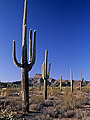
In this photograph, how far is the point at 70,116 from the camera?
33.2ft

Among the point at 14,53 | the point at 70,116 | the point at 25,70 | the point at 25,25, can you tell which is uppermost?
the point at 25,25

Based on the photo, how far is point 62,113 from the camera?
10430 millimetres

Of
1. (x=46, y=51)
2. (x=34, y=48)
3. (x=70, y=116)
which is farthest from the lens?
(x=46, y=51)

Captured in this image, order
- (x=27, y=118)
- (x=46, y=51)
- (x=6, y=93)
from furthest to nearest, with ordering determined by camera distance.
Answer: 1. (x=6, y=93)
2. (x=46, y=51)
3. (x=27, y=118)

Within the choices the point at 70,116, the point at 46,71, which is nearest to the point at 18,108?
the point at 70,116

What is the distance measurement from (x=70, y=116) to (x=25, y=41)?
488cm

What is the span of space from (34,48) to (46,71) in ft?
24.1

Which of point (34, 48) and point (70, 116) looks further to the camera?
point (34, 48)

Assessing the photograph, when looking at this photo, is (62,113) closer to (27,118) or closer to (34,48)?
(27,118)

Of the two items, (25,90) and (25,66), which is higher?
(25,66)

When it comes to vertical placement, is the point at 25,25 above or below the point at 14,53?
above

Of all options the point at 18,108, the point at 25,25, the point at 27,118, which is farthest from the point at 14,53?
the point at 27,118

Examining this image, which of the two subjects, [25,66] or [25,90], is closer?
[25,90]

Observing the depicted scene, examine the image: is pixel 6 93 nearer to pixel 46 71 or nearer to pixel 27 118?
pixel 46 71
